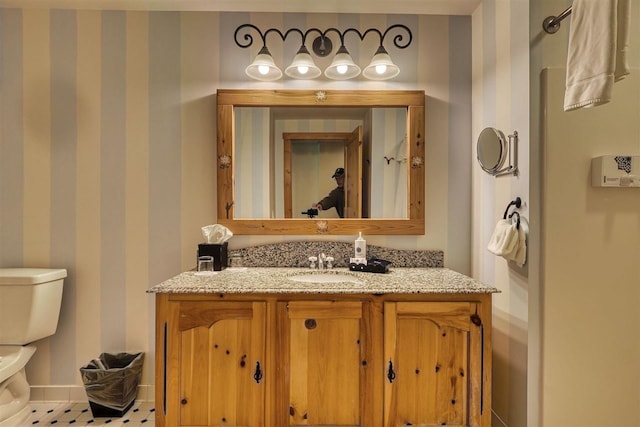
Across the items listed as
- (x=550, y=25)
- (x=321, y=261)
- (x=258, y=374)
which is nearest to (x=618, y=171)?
(x=550, y=25)

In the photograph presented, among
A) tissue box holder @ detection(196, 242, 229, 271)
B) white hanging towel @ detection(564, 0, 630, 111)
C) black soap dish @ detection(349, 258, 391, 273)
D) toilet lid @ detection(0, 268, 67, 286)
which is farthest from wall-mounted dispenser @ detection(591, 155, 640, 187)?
toilet lid @ detection(0, 268, 67, 286)

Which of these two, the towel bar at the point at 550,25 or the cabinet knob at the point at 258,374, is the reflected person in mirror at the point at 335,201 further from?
the towel bar at the point at 550,25

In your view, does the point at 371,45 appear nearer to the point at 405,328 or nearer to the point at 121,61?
A: the point at 121,61

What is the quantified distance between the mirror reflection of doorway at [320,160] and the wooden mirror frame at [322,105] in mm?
179

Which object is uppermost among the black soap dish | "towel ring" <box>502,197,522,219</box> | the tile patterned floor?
"towel ring" <box>502,197,522,219</box>

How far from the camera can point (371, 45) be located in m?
2.12

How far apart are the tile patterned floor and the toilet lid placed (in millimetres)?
754

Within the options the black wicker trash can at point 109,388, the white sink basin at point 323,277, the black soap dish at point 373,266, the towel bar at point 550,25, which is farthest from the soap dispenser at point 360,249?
the black wicker trash can at point 109,388

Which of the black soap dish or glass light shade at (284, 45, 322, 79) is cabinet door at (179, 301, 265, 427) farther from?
glass light shade at (284, 45, 322, 79)

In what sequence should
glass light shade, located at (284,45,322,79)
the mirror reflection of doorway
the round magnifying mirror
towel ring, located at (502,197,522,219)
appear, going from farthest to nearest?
the mirror reflection of doorway
glass light shade, located at (284,45,322,79)
the round magnifying mirror
towel ring, located at (502,197,522,219)

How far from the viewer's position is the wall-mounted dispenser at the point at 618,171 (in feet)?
4.70

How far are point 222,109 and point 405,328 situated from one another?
1.56 meters

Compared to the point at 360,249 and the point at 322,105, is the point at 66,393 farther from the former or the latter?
the point at 322,105

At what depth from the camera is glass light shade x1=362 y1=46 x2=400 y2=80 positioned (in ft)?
6.37
